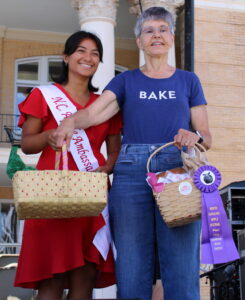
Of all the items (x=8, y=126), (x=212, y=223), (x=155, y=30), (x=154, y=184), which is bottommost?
(x=212, y=223)

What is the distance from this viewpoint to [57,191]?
3.18m

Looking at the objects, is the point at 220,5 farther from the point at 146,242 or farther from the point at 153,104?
the point at 146,242

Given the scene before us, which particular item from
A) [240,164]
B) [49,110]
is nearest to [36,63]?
[240,164]

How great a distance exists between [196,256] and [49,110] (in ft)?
4.05

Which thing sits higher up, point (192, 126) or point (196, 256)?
point (192, 126)

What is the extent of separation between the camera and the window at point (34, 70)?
17016 mm

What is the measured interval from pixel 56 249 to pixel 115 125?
0.83 metres

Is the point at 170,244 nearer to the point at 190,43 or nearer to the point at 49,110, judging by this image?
the point at 49,110

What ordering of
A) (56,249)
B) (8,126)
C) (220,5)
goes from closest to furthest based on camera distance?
(56,249), (220,5), (8,126)

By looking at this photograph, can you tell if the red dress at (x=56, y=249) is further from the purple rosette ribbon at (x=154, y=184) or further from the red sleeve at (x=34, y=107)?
the purple rosette ribbon at (x=154, y=184)

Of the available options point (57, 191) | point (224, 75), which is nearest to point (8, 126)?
point (224, 75)

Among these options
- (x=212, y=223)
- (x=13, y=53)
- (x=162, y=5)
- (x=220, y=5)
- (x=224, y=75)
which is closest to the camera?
(x=212, y=223)

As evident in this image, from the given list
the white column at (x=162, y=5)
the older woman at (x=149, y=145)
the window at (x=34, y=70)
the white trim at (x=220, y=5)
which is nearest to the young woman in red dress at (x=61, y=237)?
→ the older woman at (x=149, y=145)

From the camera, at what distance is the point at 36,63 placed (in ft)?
56.8
